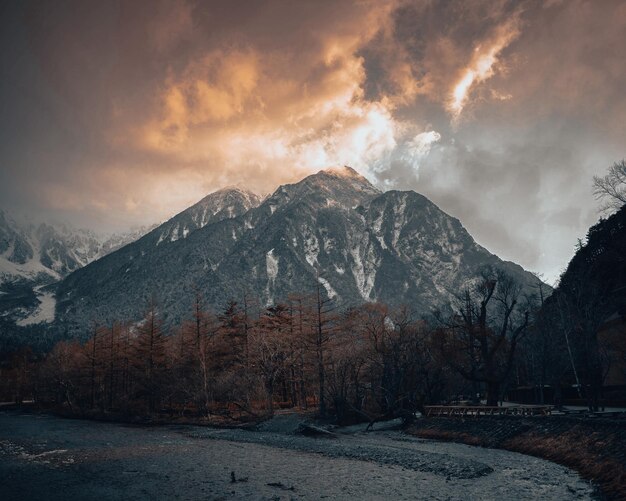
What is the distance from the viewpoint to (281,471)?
23562mm

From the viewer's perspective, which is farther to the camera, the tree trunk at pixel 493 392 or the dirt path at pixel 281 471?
the tree trunk at pixel 493 392

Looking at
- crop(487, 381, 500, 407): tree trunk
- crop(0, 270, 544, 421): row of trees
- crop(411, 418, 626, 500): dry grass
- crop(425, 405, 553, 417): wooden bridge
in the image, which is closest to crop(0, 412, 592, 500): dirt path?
crop(411, 418, 626, 500): dry grass

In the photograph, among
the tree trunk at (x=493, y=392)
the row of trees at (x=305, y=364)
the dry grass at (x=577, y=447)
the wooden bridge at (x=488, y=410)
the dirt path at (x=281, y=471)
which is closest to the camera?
the dry grass at (x=577, y=447)

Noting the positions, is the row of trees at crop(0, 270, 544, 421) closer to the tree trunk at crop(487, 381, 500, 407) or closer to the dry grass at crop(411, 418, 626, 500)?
the tree trunk at crop(487, 381, 500, 407)

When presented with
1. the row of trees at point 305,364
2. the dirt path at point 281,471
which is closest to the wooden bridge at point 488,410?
the row of trees at point 305,364

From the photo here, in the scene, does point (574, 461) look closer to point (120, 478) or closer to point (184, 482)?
point (184, 482)

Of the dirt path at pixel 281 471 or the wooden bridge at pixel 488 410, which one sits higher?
the wooden bridge at pixel 488 410

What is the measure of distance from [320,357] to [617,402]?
2871 cm

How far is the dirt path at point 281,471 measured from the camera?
1828 cm

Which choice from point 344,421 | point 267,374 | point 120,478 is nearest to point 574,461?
point 120,478

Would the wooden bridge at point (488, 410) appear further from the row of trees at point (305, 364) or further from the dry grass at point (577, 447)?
the row of trees at point (305, 364)

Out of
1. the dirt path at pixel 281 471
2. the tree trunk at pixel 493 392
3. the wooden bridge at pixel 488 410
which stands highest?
the tree trunk at pixel 493 392

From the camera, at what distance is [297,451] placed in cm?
3200

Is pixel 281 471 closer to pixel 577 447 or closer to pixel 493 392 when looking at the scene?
pixel 577 447
